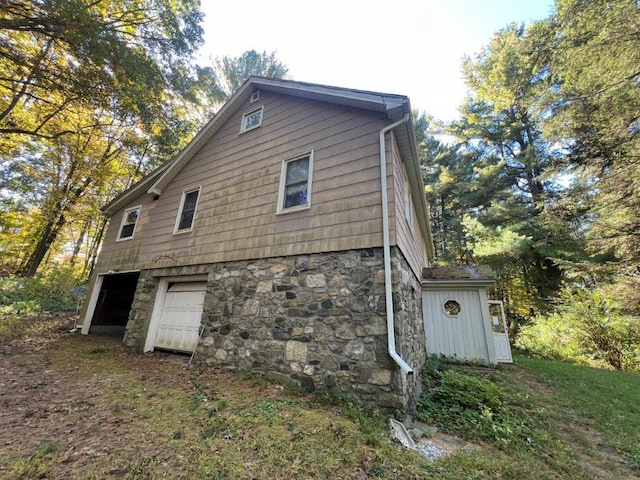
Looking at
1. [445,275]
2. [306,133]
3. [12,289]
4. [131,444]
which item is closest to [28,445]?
[131,444]

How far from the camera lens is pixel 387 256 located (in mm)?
4145

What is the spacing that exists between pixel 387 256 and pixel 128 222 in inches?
386

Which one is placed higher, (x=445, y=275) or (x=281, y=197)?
(x=281, y=197)

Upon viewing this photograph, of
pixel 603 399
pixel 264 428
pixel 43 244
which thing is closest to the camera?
pixel 264 428

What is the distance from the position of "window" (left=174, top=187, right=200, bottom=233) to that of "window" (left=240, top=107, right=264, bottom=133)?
228 cm

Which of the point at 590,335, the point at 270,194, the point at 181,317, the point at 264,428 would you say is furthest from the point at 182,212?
the point at 590,335

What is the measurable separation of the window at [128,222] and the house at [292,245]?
70cm

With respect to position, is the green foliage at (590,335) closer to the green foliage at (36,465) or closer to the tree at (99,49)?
the green foliage at (36,465)

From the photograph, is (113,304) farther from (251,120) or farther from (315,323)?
(315,323)

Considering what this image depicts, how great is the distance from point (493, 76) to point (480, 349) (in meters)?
14.3

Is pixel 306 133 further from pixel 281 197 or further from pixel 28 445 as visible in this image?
pixel 28 445

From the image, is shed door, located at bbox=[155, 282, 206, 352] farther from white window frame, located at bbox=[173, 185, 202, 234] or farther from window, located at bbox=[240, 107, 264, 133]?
window, located at bbox=[240, 107, 264, 133]

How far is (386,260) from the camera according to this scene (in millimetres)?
4148

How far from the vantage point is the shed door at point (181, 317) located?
671 cm
